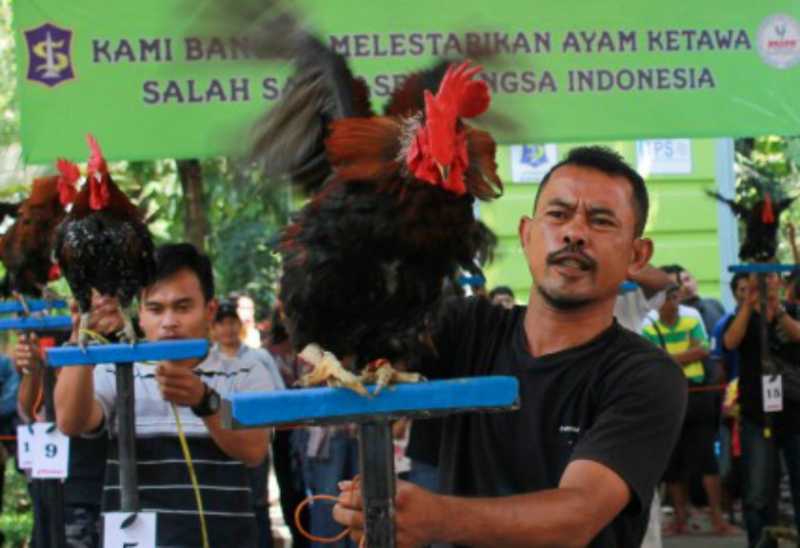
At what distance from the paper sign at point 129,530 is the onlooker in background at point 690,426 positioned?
5.32 meters

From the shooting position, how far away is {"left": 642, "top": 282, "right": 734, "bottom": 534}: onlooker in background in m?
8.35

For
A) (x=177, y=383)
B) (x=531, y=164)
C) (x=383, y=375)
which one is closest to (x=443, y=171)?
(x=383, y=375)

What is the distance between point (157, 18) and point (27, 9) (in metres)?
0.41

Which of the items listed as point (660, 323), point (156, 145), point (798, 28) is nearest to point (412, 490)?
point (156, 145)

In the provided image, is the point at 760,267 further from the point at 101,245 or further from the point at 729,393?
the point at 101,245

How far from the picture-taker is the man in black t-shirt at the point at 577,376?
246 cm

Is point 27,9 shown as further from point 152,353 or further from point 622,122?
point 622,122

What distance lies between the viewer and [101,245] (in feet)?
11.2

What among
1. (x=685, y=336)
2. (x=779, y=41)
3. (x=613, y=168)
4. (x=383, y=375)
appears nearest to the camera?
(x=383, y=375)

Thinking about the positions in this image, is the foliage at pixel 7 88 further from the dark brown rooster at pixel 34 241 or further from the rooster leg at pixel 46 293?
the rooster leg at pixel 46 293

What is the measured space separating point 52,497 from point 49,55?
1434 mm

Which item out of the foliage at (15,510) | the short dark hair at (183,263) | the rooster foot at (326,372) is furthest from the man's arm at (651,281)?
the foliage at (15,510)

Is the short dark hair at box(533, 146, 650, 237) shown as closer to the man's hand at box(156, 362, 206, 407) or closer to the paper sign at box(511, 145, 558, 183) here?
the man's hand at box(156, 362, 206, 407)

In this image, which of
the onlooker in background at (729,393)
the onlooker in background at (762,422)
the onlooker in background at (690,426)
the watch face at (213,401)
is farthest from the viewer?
the onlooker in background at (690,426)
